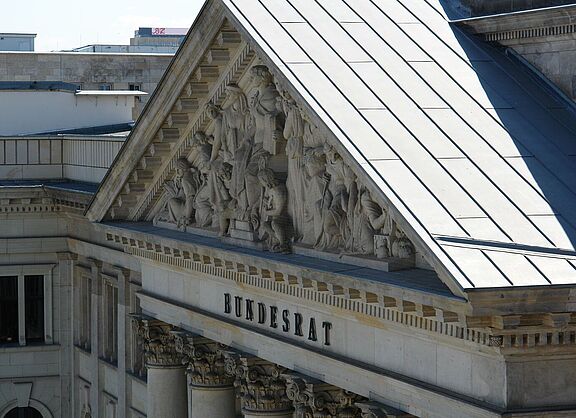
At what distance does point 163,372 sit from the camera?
162 feet

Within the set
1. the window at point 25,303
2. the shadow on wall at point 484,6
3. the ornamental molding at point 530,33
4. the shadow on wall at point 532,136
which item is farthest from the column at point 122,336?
the ornamental molding at point 530,33

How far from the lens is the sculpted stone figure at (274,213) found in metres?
38.5

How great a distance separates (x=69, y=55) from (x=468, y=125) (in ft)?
195

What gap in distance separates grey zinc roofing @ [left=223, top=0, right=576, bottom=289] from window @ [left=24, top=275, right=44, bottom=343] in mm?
29402

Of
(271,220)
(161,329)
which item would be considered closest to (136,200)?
(161,329)

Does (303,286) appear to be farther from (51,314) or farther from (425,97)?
(51,314)

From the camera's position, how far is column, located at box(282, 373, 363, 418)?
124 feet

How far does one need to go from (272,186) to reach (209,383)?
338 inches

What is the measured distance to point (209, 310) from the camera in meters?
44.9

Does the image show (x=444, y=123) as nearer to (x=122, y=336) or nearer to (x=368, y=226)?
(x=368, y=226)

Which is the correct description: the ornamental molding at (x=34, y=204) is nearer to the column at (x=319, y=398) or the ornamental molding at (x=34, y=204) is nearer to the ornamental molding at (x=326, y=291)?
the ornamental molding at (x=326, y=291)

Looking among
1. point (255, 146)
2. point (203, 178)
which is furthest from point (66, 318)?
point (255, 146)

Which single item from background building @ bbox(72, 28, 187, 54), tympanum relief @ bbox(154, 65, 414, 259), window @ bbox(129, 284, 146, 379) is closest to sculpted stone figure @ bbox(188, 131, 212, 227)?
tympanum relief @ bbox(154, 65, 414, 259)

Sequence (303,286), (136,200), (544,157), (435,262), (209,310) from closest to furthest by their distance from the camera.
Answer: (435,262) < (544,157) < (303,286) < (209,310) < (136,200)
